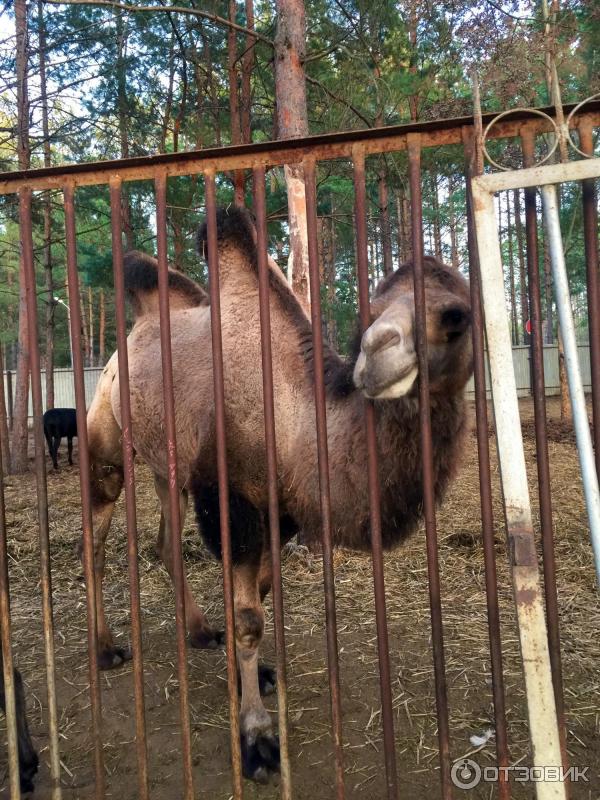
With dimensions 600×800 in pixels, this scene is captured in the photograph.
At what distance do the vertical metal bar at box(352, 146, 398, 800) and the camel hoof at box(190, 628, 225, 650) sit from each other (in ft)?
7.67

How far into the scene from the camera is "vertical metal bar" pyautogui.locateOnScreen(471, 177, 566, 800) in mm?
1577

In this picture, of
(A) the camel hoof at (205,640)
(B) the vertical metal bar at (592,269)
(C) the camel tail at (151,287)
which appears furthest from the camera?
(C) the camel tail at (151,287)

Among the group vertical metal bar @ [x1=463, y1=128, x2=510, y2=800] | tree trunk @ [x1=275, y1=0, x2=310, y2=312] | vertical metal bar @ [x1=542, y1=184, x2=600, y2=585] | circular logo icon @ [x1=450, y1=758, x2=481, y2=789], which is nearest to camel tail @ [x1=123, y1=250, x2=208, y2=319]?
tree trunk @ [x1=275, y1=0, x2=310, y2=312]

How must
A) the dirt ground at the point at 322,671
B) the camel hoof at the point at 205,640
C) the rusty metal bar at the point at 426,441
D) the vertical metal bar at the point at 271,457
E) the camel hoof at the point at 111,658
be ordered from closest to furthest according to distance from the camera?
the rusty metal bar at the point at 426,441 < the vertical metal bar at the point at 271,457 < the dirt ground at the point at 322,671 < the camel hoof at the point at 111,658 < the camel hoof at the point at 205,640

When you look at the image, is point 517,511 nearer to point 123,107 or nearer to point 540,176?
point 540,176

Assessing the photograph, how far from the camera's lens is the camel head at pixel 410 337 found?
6.04 feet

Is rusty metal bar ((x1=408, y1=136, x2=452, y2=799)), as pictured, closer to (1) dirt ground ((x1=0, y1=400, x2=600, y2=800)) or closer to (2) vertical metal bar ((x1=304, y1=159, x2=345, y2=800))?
(2) vertical metal bar ((x1=304, y1=159, x2=345, y2=800))

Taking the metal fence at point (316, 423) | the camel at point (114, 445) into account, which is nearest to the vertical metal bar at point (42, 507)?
the metal fence at point (316, 423)

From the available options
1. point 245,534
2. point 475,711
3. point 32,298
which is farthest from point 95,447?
point 475,711

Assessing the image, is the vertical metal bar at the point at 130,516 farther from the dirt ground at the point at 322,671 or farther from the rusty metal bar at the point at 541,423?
the rusty metal bar at the point at 541,423

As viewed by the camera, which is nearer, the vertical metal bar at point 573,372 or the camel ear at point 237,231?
the vertical metal bar at point 573,372

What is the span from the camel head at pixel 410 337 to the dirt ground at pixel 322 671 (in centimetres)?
174

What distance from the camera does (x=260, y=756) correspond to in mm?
2754

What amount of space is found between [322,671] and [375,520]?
2.00m
